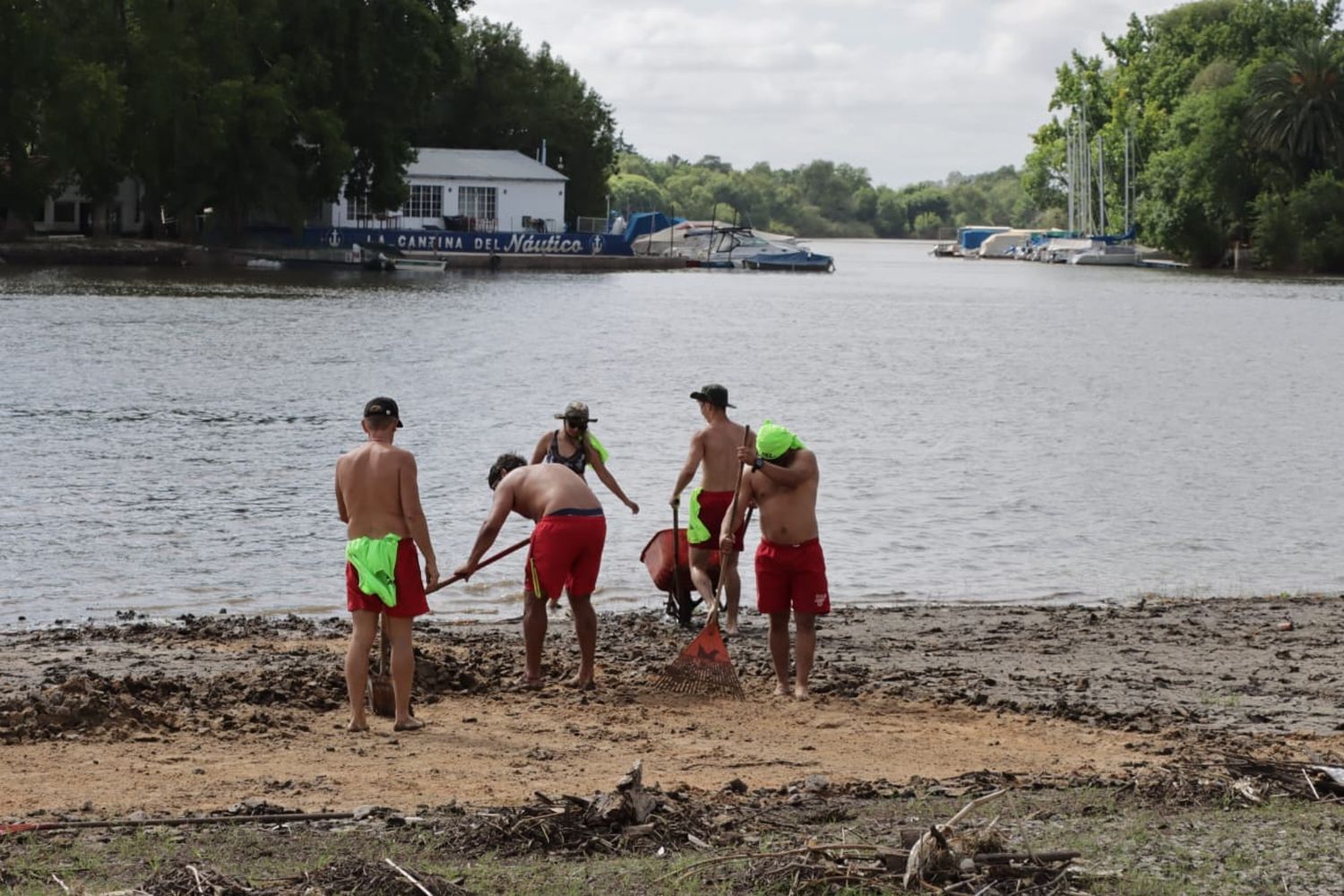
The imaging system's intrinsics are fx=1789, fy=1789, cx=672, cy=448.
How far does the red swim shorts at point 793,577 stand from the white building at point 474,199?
81023 mm

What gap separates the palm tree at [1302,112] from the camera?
101 meters

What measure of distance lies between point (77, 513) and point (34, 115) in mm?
58855

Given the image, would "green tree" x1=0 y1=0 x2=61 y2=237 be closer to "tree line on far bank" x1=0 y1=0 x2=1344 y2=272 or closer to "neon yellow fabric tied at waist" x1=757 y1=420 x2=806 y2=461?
"tree line on far bank" x1=0 y1=0 x2=1344 y2=272

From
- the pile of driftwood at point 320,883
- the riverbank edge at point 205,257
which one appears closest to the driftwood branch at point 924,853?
the pile of driftwood at point 320,883

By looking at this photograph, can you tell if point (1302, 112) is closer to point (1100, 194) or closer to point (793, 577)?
point (1100, 194)

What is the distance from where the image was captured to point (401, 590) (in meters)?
9.12

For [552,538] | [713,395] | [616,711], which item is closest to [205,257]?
[713,395]

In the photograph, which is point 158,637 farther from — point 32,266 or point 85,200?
point 85,200

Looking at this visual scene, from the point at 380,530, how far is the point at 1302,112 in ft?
330

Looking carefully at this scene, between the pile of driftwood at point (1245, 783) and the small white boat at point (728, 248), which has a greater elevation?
the small white boat at point (728, 248)

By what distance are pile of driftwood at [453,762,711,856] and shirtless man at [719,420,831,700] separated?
3.55 metres

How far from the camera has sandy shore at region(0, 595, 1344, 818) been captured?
8336mm

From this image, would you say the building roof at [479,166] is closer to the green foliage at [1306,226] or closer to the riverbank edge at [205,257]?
the riverbank edge at [205,257]

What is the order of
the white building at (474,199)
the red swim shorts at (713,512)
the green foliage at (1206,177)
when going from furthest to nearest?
the green foliage at (1206,177), the white building at (474,199), the red swim shorts at (713,512)
